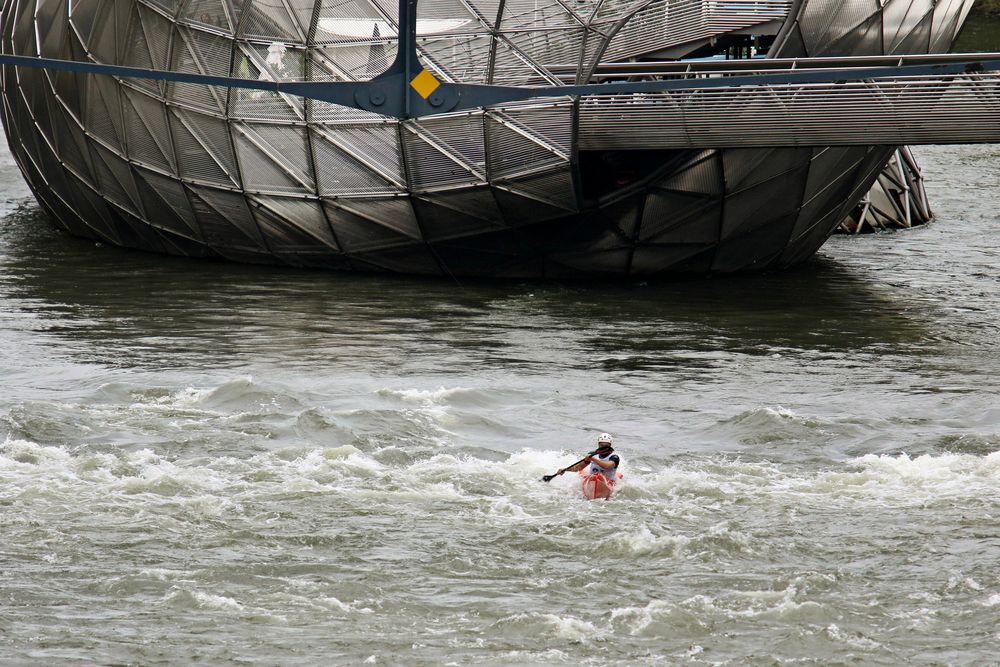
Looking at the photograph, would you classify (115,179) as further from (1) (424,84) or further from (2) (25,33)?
(1) (424,84)

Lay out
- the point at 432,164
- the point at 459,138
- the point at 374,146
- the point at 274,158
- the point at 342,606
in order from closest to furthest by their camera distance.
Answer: the point at 342,606 → the point at 459,138 → the point at 432,164 → the point at 374,146 → the point at 274,158

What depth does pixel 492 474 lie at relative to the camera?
20062 millimetres

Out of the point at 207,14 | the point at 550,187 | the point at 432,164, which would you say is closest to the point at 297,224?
the point at 432,164

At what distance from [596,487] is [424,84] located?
5.22m

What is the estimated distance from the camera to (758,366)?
86.2 feet

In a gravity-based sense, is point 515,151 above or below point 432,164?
above

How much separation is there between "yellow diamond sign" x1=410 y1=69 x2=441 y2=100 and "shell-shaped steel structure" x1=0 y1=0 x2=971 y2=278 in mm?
12408

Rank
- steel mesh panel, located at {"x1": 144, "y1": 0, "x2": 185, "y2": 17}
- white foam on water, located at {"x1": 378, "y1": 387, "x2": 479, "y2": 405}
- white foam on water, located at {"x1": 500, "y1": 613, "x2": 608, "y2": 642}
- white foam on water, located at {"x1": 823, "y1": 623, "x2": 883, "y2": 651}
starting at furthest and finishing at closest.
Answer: steel mesh panel, located at {"x1": 144, "y1": 0, "x2": 185, "y2": 17}
white foam on water, located at {"x1": 378, "y1": 387, "x2": 479, "y2": 405}
white foam on water, located at {"x1": 500, "y1": 613, "x2": 608, "y2": 642}
white foam on water, located at {"x1": 823, "y1": 623, "x2": 883, "y2": 651}

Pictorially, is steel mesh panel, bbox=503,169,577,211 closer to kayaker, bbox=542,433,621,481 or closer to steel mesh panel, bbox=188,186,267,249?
steel mesh panel, bbox=188,186,267,249

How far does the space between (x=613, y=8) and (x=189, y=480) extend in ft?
49.3

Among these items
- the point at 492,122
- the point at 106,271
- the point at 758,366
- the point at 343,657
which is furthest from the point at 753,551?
the point at 106,271

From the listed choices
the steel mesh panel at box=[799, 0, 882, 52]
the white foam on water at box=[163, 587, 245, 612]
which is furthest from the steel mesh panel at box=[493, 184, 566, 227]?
the white foam on water at box=[163, 587, 245, 612]

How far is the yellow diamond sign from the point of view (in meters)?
18.0

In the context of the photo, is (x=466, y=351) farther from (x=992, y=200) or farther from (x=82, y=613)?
(x=992, y=200)
